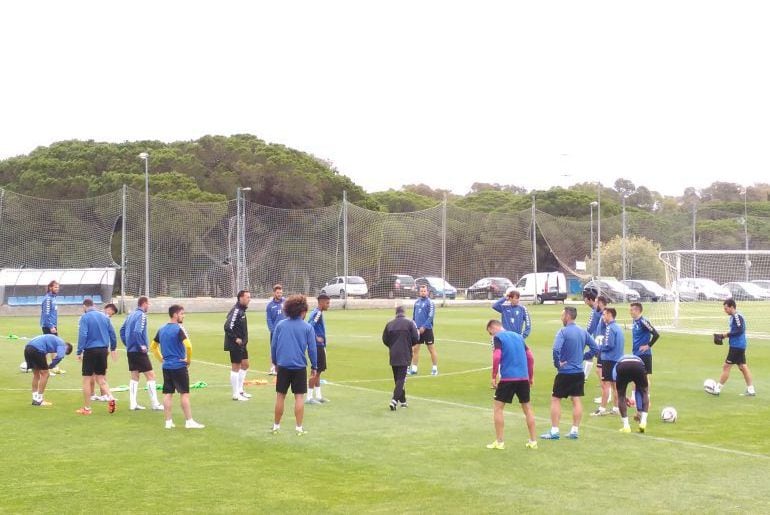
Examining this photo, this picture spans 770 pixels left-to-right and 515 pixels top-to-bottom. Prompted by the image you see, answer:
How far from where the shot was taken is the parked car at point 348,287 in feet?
192

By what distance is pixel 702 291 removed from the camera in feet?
157

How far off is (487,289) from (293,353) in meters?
52.5

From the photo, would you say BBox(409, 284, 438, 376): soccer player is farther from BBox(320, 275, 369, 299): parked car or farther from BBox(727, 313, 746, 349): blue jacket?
BBox(320, 275, 369, 299): parked car

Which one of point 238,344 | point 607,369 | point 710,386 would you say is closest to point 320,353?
point 238,344

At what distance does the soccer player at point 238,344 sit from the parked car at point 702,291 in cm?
3398

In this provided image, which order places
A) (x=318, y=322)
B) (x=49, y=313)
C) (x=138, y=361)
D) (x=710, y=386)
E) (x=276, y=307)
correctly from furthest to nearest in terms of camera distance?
(x=49, y=313)
(x=276, y=307)
(x=710, y=386)
(x=318, y=322)
(x=138, y=361)

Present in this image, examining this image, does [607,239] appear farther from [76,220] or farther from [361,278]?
[76,220]

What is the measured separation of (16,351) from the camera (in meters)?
27.5

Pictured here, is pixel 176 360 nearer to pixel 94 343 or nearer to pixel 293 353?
pixel 293 353

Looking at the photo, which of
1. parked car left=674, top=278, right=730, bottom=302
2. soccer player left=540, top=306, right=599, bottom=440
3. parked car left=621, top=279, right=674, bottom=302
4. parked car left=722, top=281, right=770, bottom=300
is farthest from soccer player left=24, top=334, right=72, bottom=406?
parked car left=621, top=279, right=674, bottom=302

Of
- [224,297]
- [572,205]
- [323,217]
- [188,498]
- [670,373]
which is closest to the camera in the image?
[188,498]

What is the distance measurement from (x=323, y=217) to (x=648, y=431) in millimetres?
46270

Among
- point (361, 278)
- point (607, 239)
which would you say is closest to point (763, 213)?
point (607, 239)

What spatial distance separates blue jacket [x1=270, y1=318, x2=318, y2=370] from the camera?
13.6 meters
